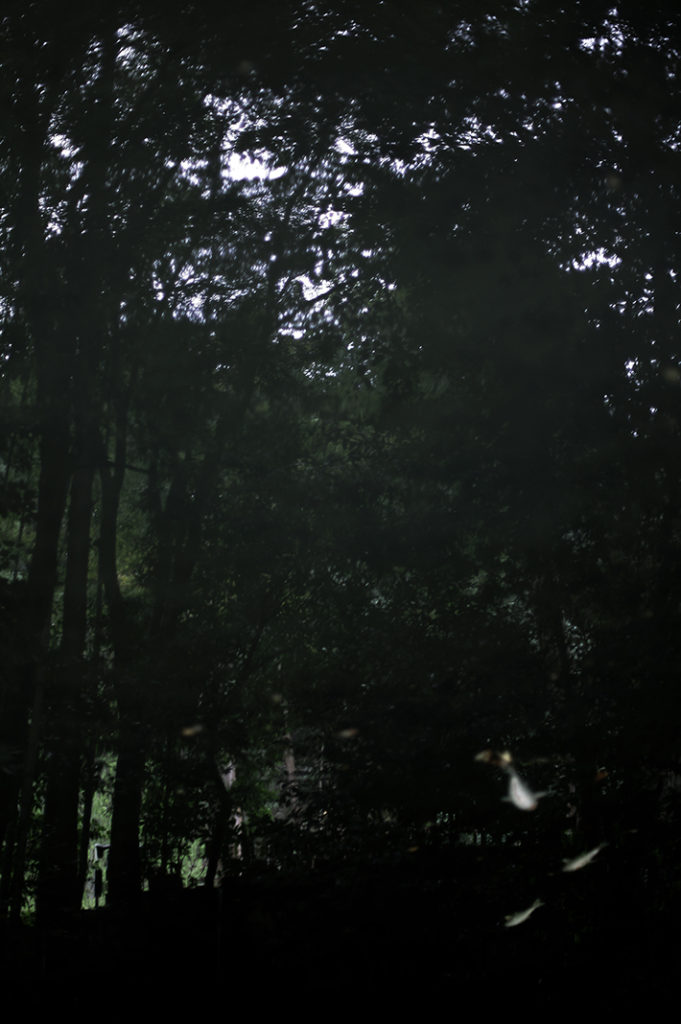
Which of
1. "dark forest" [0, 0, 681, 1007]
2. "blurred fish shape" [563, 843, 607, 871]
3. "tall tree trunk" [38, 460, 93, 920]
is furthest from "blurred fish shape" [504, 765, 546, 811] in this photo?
"tall tree trunk" [38, 460, 93, 920]

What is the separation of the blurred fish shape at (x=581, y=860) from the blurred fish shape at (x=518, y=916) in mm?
120

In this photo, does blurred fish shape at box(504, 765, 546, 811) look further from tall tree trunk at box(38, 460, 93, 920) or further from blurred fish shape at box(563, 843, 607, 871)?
tall tree trunk at box(38, 460, 93, 920)

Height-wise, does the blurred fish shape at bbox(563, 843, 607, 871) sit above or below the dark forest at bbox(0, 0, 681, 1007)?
below

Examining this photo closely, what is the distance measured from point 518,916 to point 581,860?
208mm

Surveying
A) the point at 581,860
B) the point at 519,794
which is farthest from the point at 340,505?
the point at 581,860

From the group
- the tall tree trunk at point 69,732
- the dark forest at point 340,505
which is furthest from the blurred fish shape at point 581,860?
the tall tree trunk at point 69,732

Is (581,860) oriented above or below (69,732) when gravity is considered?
below

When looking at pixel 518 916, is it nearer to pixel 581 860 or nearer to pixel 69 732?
pixel 581 860

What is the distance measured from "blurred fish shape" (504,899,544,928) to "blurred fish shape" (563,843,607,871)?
0.12m

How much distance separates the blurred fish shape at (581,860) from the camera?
83.0 inches

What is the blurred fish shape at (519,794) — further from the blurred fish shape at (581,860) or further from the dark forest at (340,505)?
the blurred fish shape at (581,860)

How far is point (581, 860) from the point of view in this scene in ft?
6.95

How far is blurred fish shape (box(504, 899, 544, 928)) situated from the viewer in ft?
6.82

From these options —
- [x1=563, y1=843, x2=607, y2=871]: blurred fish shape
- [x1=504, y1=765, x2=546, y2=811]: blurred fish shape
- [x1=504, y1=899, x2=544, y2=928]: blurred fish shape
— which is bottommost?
[x1=504, y1=899, x2=544, y2=928]: blurred fish shape
